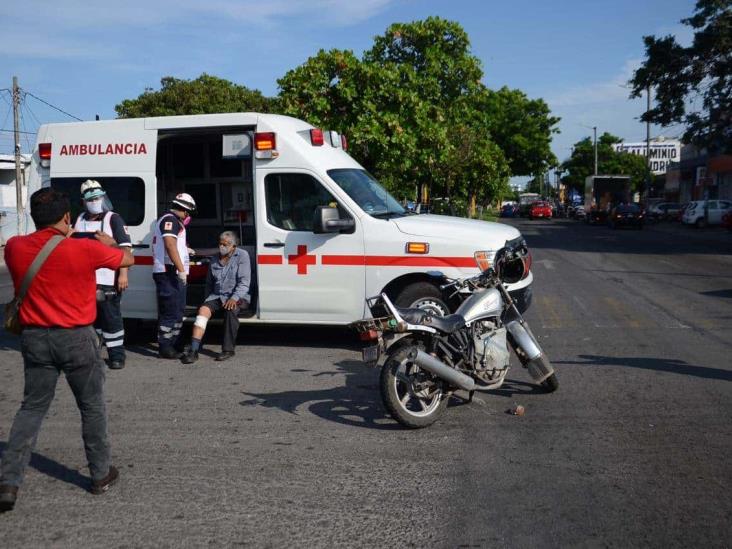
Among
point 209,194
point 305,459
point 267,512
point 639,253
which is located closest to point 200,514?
point 267,512

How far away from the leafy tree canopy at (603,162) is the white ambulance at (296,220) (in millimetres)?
93340

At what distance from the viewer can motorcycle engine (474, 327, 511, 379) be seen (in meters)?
6.06

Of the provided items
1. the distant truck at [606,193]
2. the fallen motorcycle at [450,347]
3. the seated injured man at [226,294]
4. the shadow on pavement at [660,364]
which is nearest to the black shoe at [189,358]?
the seated injured man at [226,294]

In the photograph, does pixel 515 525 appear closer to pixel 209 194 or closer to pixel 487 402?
pixel 487 402

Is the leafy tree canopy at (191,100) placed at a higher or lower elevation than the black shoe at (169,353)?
higher

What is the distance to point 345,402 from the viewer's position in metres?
6.57

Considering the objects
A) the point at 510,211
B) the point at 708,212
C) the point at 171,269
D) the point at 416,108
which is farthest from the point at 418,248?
the point at 510,211

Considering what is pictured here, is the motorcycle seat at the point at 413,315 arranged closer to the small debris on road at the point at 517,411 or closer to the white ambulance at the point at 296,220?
the small debris on road at the point at 517,411

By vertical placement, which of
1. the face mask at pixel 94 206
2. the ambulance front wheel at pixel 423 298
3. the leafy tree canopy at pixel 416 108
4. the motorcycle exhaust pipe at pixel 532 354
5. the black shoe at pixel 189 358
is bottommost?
the black shoe at pixel 189 358

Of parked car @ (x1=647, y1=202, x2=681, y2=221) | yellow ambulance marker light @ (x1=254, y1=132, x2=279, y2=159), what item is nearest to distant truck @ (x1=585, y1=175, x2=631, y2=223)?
parked car @ (x1=647, y1=202, x2=681, y2=221)

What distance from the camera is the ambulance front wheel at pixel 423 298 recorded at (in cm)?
806

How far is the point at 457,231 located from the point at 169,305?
3.31 metres

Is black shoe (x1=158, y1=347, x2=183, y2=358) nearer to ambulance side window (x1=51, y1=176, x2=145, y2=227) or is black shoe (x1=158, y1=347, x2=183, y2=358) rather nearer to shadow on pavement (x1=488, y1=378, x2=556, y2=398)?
ambulance side window (x1=51, y1=176, x2=145, y2=227)

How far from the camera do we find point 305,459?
5.16 m
